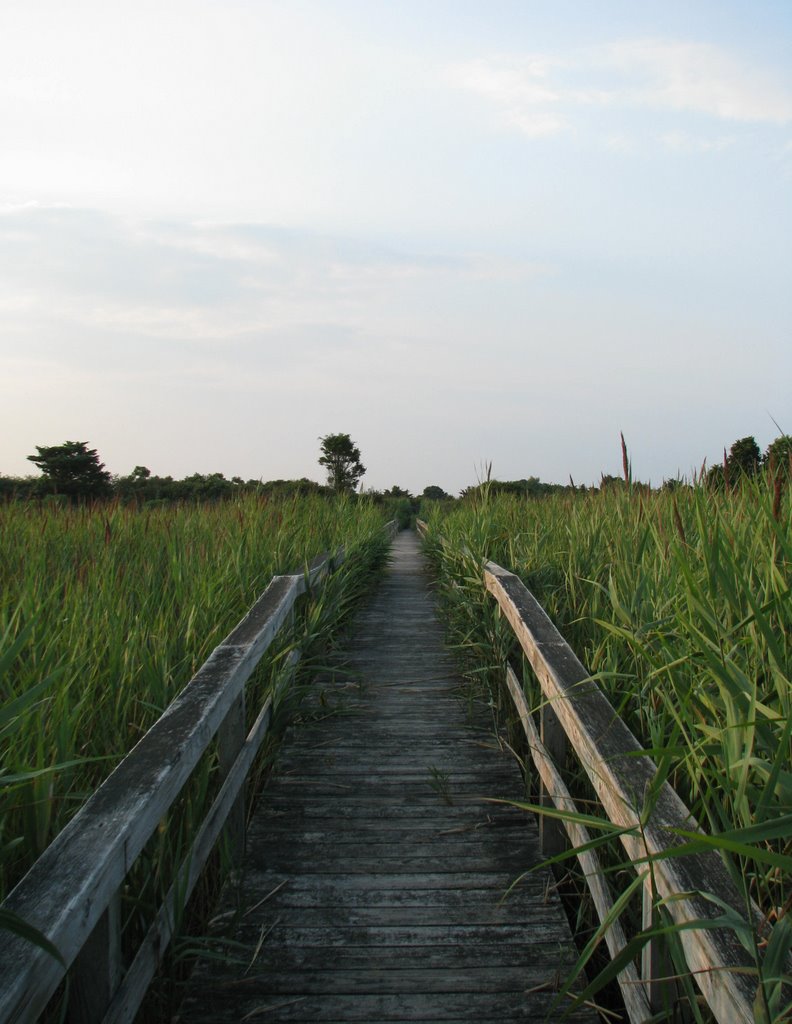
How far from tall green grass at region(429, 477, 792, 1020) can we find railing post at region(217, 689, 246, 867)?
140 cm

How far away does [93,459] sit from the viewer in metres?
26.3

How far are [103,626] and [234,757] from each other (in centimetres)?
80

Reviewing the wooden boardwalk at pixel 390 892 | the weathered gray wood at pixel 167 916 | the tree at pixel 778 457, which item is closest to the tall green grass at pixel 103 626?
the weathered gray wood at pixel 167 916

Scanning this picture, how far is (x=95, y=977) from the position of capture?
5.35ft

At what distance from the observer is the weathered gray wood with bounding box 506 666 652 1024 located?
179 cm

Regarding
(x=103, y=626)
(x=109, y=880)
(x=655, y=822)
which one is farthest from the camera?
(x=103, y=626)

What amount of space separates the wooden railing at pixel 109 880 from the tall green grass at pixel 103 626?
13 centimetres

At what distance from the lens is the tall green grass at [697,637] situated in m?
1.42

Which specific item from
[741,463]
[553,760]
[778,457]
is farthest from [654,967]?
[741,463]

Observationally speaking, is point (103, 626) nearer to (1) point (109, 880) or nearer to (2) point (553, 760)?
(1) point (109, 880)

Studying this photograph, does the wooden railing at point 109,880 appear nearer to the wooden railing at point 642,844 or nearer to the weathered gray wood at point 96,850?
the weathered gray wood at point 96,850

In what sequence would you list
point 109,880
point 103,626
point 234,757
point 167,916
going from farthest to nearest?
point 103,626, point 234,757, point 167,916, point 109,880

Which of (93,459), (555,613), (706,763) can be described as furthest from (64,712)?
(93,459)

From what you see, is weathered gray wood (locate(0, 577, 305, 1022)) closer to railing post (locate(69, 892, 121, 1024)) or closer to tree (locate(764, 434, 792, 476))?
railing post (locate(69, 892, 121, 1024))
